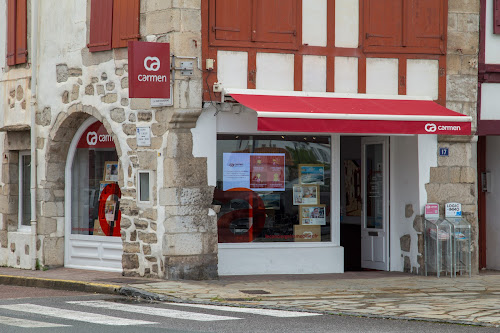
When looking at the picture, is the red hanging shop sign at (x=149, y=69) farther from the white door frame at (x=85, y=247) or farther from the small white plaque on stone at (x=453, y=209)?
the small white plaque on stone at (x=453, y=209)

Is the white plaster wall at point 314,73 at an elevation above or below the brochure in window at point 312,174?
above

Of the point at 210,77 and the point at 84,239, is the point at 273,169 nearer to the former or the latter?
the point at 210,77

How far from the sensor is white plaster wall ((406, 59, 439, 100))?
45.7 feet

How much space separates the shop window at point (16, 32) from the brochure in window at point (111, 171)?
8.86ft

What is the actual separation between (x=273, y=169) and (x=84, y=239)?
343 cm

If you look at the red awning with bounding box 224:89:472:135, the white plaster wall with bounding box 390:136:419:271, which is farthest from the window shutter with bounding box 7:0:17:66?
the white plaster wall with bounding box 390:136:419:271

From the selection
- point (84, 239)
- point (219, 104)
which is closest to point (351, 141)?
point (219, 104)

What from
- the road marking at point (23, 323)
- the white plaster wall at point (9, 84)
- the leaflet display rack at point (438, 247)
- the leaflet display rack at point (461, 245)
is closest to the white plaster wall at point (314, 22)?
the leaflet display rack at point (438, 247)

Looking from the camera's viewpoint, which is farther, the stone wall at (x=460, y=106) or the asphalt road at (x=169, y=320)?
the stone wall at (x=460, y=106)

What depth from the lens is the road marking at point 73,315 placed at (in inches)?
352

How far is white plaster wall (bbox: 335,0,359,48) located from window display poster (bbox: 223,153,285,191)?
1.98 metres

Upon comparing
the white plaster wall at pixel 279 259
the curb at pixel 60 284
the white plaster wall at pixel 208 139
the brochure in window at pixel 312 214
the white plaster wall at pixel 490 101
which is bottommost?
the curb at pixel 60 284

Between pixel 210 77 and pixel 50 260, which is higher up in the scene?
pixel 210 77

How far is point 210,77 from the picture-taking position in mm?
13008
